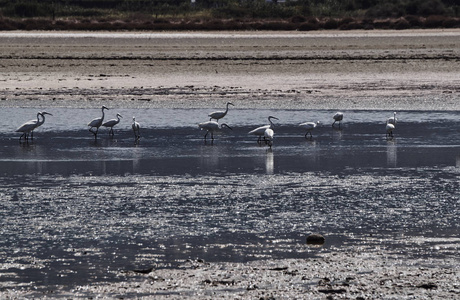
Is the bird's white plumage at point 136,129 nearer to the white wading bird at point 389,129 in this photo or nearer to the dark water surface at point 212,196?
the dark water surface at point 212,196

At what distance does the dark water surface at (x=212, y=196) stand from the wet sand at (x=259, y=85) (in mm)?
462

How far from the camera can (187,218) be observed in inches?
→ 402

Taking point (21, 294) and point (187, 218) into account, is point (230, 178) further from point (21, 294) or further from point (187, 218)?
point (21, 294)

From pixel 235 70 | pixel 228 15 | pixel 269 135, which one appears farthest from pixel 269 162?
pixel 228 15

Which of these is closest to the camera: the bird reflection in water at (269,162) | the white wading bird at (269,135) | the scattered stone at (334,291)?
the scattered stone at (334,291)

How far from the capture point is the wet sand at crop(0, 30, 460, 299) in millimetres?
7578

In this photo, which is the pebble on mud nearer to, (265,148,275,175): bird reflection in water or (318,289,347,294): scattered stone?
(318,289,347,294): scattered stone

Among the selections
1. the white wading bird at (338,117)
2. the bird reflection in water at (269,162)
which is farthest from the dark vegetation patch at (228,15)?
the bird reflection in water at (269,162)

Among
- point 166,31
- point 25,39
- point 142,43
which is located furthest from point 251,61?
point 166,31

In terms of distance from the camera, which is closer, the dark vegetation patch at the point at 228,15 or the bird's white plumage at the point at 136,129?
the bird's white plumage at the point at 136,129

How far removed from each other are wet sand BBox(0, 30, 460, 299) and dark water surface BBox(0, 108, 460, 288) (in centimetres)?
46

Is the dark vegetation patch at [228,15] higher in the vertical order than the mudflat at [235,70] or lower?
higher

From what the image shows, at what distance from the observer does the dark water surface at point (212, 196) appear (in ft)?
28.7

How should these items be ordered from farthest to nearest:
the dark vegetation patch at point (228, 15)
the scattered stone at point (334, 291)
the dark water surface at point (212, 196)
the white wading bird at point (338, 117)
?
the dark vegetation patch at point (228, 15) → the white wading bird at point (338, 117) → the dark water surface at point (212, 196) → the scattered stone at point (334, 291)
